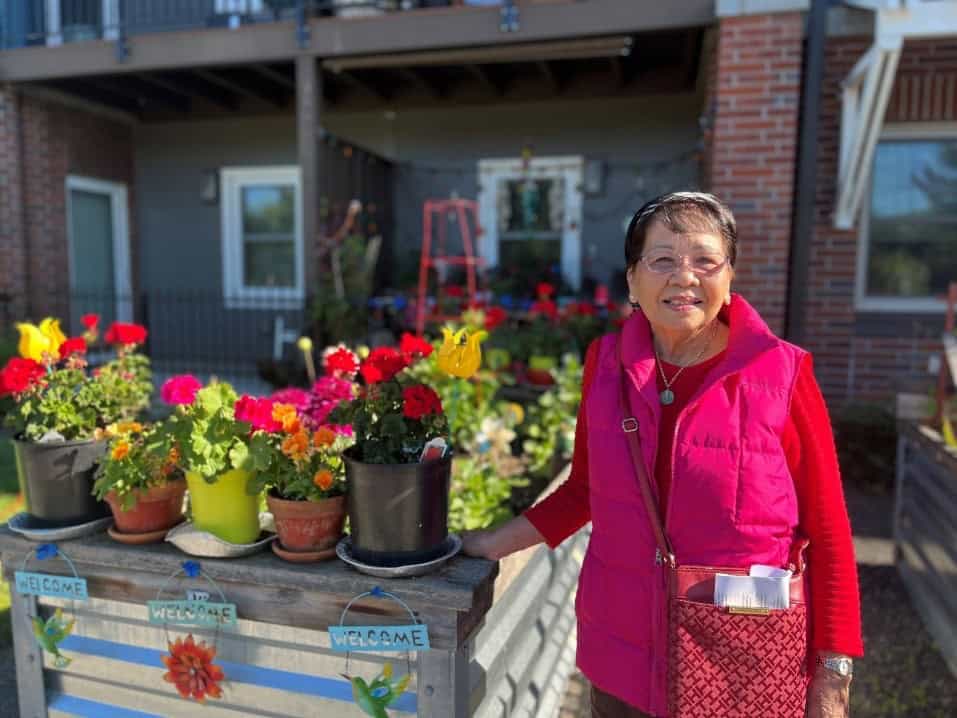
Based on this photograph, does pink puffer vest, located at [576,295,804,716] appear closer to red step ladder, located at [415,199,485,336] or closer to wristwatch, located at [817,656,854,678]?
wristwatch, located at [817,656,854,678]

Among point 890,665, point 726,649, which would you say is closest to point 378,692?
point 726,649

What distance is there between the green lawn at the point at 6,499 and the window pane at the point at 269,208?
351 centimetres

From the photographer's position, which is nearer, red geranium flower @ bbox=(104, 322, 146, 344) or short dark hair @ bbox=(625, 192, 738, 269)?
short dark hair @ bbox=(625, 192, 738, 269)

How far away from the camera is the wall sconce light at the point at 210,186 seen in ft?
27.5

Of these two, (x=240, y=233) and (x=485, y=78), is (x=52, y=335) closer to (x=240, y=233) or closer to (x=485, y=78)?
(x=485, y=78)

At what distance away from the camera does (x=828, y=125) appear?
517 cm

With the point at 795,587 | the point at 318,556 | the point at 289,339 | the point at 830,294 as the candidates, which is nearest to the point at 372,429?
the point at 318,556

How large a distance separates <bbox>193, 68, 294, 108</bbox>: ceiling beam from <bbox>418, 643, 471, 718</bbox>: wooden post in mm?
6443

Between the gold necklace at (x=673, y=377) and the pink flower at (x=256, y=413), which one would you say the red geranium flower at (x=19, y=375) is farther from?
the gold necklace at (x=673, y=377)

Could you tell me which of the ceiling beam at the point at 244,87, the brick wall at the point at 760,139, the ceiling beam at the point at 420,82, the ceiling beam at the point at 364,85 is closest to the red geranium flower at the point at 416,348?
the brick wall at the point at 760,139

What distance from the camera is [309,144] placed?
6164 millimetres

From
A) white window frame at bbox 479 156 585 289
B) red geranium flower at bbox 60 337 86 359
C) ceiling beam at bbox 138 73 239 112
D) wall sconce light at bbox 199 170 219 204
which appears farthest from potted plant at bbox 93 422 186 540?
wall sconce light at bbox 199 170 219 204

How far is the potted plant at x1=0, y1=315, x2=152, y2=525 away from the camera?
5.61 feet

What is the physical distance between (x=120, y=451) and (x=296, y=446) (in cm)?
41
